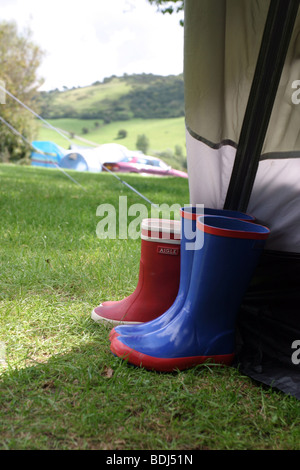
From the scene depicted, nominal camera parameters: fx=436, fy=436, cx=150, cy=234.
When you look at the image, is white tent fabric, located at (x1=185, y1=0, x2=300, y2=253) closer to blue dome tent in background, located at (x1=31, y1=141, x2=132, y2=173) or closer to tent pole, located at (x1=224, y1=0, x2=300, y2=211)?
tent pole, located at (x1=224, y1=0, x2=300, y2=211)

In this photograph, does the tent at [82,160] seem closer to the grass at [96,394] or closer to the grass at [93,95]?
the grass at [96,394]

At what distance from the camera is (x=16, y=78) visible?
47.7 feet

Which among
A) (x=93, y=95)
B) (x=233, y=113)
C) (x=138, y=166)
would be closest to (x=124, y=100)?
(x=93, y=95)

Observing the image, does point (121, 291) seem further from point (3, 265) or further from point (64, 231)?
point (64, 231)

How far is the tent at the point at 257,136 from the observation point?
1197 millimetres

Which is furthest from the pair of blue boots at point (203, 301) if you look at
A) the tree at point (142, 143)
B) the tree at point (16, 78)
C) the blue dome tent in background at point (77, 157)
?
the tree at point (142, 143)

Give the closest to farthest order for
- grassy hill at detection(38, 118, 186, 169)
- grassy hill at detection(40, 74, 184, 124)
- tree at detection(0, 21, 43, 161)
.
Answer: tree at detection(0, 21, 43, 161) < grassy hill at detection(38, 118, 186, 169) < grassy hill at detection(40, 74, 184, 124)

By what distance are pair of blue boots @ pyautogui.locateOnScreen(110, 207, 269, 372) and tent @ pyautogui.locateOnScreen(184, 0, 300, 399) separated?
0.12m

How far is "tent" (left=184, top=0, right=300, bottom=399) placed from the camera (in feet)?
3.93

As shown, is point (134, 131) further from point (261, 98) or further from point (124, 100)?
point (261, 98)

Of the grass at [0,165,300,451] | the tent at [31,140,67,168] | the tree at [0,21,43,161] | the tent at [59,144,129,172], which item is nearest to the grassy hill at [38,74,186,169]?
the tent at [31,140,67,168]

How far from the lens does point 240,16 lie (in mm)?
1262

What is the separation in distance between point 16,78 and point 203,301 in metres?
15.2
